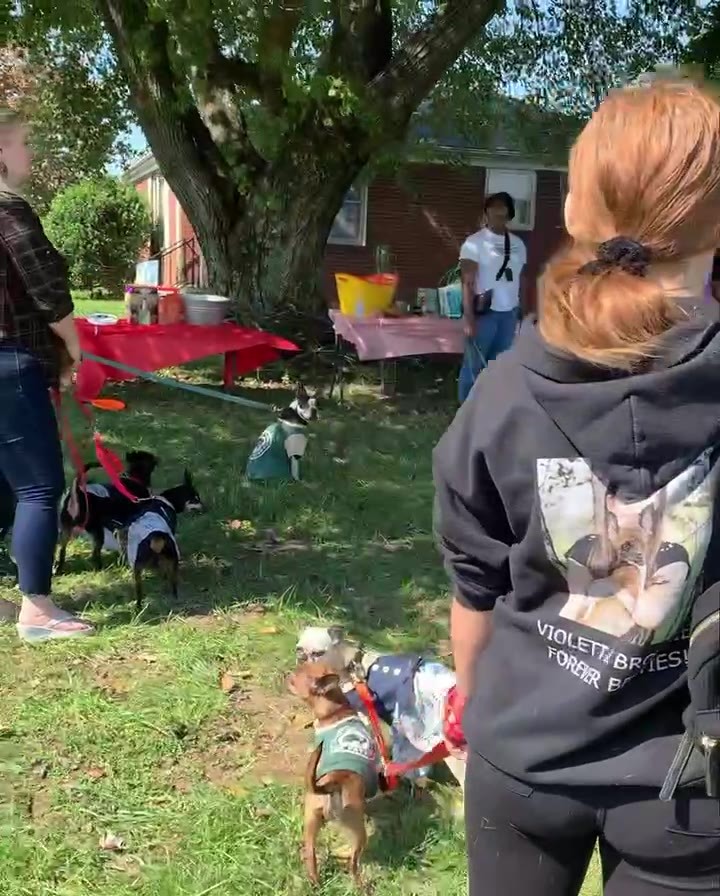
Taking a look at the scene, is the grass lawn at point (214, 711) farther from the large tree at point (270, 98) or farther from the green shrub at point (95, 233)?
the green shrub at point (95, 233)

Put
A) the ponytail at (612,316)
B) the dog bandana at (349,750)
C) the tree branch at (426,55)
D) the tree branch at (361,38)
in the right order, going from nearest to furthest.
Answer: the ponytail at (612,316) → the dog bandana at (349,750) → the tree branch at (426,55) → the tree branch at (361,38)

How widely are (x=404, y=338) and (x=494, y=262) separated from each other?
150 centimetres

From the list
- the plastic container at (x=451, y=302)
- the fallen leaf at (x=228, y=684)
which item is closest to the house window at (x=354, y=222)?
the plastic container at (x=451, y=302)

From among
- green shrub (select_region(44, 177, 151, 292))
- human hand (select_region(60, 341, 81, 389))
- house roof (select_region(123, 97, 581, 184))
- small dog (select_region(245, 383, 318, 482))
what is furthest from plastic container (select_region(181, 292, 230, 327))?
green shrub (select_region(44, 177, 151, 292))

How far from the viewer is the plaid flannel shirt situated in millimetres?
3307

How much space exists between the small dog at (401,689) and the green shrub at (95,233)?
2141cm

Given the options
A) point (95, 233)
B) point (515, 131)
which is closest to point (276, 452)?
point (515, 131)

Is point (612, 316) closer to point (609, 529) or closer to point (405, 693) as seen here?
point (609, 529)

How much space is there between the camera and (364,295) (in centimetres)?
945

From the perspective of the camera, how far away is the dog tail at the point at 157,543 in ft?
13.0

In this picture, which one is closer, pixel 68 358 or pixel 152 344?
pixel 68 358

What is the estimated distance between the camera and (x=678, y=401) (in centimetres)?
113

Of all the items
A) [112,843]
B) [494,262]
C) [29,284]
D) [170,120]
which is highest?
[170,120]

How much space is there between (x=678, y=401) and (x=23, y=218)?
2.74 metres
